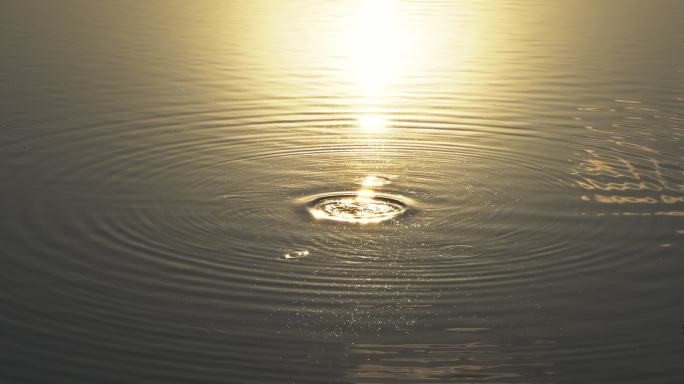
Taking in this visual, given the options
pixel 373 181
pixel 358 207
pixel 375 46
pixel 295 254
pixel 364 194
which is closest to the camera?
pixel 295 254

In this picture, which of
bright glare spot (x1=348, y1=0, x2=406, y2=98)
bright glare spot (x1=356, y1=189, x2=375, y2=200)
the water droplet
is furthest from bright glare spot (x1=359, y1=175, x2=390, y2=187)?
bright glare spot (x1=348, y1=0, x2=406, y2=98)

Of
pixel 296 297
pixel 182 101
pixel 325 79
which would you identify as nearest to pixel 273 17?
pixel 325 79

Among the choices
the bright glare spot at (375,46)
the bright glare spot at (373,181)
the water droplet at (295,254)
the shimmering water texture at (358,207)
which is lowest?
the water droplet at (295,254)

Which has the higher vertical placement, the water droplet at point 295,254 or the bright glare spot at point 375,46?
the bright glare spot at point 375,46

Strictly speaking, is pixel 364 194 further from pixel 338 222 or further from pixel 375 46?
pixel 375 46

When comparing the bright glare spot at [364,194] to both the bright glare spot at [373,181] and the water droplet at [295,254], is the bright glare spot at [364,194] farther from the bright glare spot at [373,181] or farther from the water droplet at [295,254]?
the water droplet at [295,254]

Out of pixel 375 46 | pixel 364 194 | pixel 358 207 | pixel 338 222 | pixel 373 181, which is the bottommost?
pixel 338 222

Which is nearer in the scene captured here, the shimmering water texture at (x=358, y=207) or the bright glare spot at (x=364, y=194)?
the shimmering water texture at (x=358, y=207)

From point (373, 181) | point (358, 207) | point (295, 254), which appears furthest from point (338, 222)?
point (373, 181)

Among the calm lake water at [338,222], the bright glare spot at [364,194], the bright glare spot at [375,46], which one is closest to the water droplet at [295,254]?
the calm lake water at [338,222]
